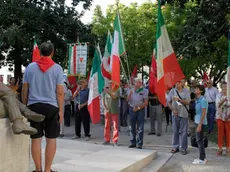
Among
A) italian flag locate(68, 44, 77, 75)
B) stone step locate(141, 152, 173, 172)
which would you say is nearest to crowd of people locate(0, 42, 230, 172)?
stone step locate(141, 152, 173, 172)

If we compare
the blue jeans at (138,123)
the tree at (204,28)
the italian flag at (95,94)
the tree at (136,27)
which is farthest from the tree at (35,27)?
the blue jeans at (138,123)

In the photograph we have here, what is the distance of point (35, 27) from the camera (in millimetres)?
22781

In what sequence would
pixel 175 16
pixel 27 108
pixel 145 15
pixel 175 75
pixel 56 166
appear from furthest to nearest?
pixel 145 15
pixel 175 16
pixel 175 75
pixel 56 166
pixel 27 108

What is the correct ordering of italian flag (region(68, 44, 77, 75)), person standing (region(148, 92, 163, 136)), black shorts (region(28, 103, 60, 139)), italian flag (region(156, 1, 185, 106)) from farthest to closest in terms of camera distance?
italian flag (region(68, 44, 77, 75)), person standing (region(148, 92, 163, 136)), italian flag (region(156, 1, 185, 106)), black shorts (region(28, 103, 60, 139))

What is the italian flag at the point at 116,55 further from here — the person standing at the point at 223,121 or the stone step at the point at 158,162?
the person standing at the point at 223,121

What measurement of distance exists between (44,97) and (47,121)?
0.32 m

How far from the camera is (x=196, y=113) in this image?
8.46m

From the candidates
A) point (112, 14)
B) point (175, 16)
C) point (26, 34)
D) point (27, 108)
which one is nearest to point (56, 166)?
point (27, 108)

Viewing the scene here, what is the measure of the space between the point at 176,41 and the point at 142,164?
8358mm

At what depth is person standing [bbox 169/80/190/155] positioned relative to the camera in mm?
9312

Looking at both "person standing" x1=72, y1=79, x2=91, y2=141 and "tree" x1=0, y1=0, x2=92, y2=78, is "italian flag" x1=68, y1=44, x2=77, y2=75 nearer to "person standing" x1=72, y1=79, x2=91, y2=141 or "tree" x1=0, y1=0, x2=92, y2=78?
"person standing" x1=72, y1=79, x2=91, y2=141

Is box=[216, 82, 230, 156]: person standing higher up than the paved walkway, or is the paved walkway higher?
box=[216, 82, 230, 156]: person standing

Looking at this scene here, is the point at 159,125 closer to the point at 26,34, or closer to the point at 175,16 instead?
the point at 26,34

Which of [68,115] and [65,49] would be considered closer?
[68,115]
